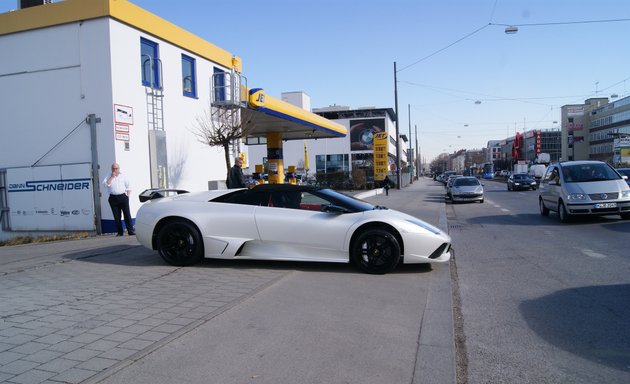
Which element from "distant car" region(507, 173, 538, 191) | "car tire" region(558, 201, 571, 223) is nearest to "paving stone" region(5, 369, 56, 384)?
"car tire" region(558, 201, 571, 223)

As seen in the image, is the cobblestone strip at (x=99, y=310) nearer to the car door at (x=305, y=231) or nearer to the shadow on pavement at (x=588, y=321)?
the car door at (x=305, y=231)

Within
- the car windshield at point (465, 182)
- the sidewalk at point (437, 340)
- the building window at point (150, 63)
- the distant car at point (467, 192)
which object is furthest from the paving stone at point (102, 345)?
the car windshield at point (465, 182)

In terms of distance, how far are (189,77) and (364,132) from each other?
5523cm

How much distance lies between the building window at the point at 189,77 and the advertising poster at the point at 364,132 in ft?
178

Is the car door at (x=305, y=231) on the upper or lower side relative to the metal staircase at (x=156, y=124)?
lower

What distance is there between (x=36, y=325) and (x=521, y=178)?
38107 mm

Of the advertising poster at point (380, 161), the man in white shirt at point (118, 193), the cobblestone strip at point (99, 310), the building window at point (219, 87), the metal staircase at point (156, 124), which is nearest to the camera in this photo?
the cobblestone strip at point (99, 310)

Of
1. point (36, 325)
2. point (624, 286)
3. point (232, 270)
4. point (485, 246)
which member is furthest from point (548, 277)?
point (36, 325)

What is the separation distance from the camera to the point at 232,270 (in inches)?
268

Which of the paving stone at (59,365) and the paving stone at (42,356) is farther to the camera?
the paving stone at (42,356)

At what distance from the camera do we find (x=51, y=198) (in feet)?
41.5

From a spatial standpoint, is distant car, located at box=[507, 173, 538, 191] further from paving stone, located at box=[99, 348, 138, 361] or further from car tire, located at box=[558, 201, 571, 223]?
paving stone, located at box=[99, 348, 138, 361]

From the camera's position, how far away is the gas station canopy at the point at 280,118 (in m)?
17.6

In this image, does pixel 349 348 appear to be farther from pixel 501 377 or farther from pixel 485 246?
pixel 485 246
